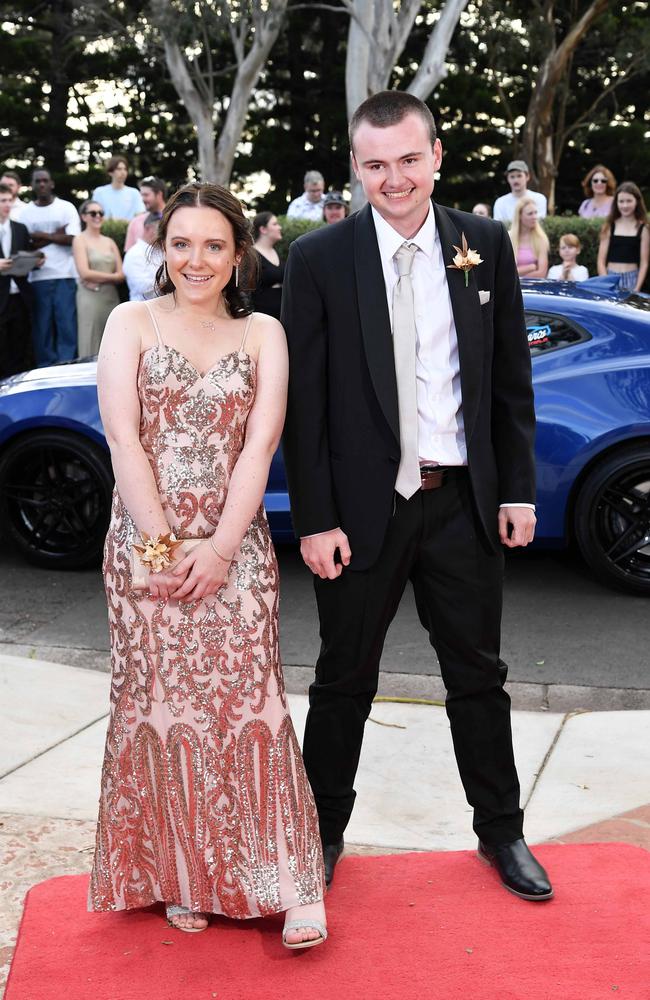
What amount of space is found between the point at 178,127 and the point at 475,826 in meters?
25.5

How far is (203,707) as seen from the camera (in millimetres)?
3043

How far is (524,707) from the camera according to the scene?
193 inches

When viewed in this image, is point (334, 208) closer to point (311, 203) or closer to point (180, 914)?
point (311, 203)

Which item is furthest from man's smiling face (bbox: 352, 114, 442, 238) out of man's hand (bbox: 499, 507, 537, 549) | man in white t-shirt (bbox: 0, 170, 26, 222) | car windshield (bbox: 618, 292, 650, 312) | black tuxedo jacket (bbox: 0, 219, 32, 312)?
man in white t-shirt (bbox: 0, 170, 26, 222)

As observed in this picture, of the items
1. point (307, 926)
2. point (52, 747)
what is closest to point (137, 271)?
point (52, 747)

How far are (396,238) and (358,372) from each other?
367 mm

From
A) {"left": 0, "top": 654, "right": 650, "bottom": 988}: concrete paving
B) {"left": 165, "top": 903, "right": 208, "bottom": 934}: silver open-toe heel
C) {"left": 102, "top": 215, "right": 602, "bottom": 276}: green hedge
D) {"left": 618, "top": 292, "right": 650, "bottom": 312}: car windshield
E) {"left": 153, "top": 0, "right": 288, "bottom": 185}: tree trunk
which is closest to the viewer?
{"left": 165, "top": 903, "right": 208, "bottom": 934}: silver open-toe heel

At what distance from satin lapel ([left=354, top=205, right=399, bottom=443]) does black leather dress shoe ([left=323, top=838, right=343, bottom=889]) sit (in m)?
1.18

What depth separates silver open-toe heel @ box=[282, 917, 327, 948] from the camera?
3.00 metres

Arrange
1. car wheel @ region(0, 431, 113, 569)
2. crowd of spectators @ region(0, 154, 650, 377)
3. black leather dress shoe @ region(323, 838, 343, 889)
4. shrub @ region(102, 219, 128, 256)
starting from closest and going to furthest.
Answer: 1. black leather dress shoe @ region(323, 838, 343, 889)
2. car wheel @ region(0, 431, 113, 569)
3. crowd of spectators @ region(0, 154, 650, 377)
4. shrub @ region(102, 219, 128, 256)

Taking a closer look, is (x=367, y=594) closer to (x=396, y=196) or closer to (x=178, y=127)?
(x=396, y=196)

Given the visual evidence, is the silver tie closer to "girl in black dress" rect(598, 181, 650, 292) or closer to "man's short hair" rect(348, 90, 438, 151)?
"man's short hair" rect(348, 90, 438, 151)

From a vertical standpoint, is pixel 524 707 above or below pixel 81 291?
below

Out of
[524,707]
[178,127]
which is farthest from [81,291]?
[178,127]
